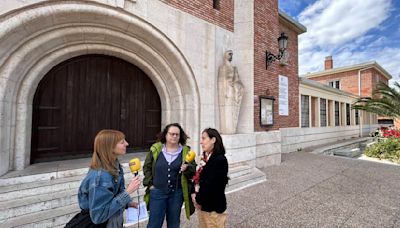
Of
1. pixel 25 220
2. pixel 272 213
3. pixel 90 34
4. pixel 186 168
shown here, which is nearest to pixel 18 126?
pixel 25 220

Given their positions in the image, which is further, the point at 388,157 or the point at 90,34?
the point at 388,157

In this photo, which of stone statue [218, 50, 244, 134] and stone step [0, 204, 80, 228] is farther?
stone statue [218, 50, 244, 134]

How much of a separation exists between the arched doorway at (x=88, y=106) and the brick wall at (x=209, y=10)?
6.43ft

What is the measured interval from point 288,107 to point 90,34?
7910 mm

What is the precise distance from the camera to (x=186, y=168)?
206 cm

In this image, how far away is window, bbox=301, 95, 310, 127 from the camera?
34.4 ft

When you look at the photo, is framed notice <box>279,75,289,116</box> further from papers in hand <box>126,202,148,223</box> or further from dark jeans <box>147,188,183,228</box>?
papers in hand <box>126,202,148,223</box>

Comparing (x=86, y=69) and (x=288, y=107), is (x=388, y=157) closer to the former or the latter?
(x=288, y=107)

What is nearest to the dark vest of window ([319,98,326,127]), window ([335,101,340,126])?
window ([319,98,326,127])

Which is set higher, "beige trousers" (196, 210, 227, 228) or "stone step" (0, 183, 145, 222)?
"beige trousers" (196, 210, 227, 228)

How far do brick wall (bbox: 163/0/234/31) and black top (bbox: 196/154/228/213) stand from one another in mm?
4113

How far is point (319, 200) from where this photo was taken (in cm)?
377

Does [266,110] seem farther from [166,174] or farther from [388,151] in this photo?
[388,151]

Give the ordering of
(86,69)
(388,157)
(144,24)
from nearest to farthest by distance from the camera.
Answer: (144,24) < (86,69) < (388,157)
